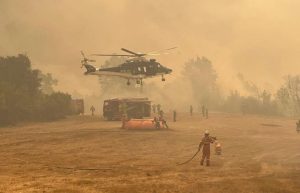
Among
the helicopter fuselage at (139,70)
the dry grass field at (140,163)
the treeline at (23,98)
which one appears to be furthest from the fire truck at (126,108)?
the dry grass field at (140,163)

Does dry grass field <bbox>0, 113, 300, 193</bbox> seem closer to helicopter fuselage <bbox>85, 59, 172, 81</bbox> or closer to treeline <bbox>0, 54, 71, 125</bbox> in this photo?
helicopter fuselage <bbox>85, 59, 172, 81</bbox>

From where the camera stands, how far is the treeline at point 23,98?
43.4 m

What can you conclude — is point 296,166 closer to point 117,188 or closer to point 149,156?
point 149,156

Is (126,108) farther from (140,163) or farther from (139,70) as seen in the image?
(140,163)

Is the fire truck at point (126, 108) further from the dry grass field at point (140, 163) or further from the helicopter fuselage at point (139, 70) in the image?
the dry grass field at point (140, 163)

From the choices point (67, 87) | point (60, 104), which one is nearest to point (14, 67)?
point (60, 104)

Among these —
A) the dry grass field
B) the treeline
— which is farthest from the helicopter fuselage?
the treeline

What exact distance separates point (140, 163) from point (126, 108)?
23355 mm

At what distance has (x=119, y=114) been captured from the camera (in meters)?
43.6

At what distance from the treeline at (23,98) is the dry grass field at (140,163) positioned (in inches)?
430

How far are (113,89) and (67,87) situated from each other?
48.1m

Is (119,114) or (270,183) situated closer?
(270,183)

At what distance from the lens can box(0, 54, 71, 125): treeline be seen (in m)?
43.4

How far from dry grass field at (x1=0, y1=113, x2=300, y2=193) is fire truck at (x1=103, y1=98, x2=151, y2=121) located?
33.6 ft
